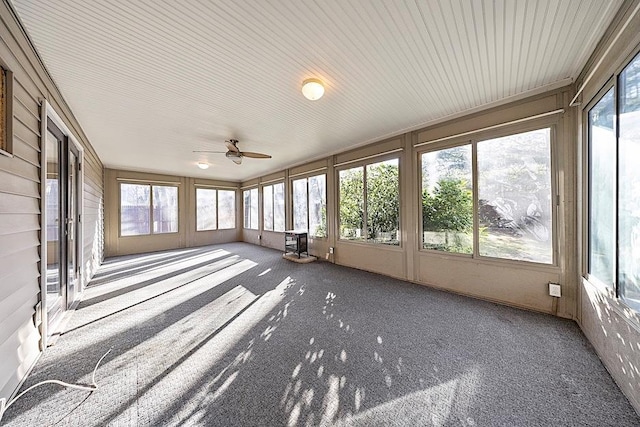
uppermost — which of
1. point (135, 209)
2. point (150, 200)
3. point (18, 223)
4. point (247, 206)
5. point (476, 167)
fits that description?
point (476, 167)

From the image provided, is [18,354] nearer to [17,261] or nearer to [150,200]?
[17,261]

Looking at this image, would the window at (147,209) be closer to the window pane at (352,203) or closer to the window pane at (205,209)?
the window pane at (205,209)

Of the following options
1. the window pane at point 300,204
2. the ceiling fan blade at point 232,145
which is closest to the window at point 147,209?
the window pane at point 300,204

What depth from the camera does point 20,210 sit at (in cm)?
171

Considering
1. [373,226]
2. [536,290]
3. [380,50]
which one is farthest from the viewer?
[373,226]

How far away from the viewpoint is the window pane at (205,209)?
8.32 m

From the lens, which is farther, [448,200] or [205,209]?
[205,209]

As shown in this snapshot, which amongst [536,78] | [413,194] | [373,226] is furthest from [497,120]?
[373,226]

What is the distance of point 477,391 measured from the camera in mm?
1601

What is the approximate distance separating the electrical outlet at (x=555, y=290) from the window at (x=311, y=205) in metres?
4.00

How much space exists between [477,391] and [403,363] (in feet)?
1.63

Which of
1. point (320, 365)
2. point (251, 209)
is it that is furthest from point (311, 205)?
point (320, 365)

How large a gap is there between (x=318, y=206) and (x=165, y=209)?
5.29 meters

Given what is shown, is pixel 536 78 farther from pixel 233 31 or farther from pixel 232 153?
pixel 232 153
